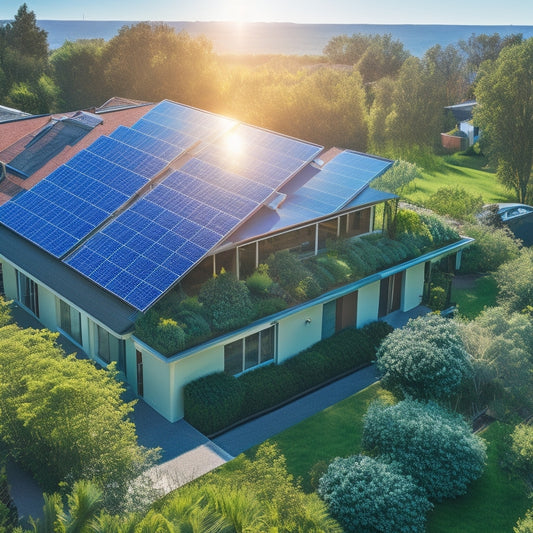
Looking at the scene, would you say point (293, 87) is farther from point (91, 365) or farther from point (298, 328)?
point (91, 365)

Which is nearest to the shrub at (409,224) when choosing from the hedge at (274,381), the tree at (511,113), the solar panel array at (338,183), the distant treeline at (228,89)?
the solar panel array at (338,183)

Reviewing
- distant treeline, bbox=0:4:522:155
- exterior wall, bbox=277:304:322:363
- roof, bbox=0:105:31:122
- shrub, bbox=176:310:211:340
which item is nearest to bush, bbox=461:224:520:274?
exterior wall, bbox=277:304:322:363

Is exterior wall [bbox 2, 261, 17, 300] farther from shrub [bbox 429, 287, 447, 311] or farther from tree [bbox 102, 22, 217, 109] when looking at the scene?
tree [bbox 102, 22, 217, 109]

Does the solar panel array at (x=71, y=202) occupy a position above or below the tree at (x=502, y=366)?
above

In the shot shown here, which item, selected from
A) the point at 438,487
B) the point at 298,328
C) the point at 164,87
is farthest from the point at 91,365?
the point at 164,87

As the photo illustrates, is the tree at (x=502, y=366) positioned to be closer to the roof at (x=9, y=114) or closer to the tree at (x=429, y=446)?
the tree at (x=429, y=446)

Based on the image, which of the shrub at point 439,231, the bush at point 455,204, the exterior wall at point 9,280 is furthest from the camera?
the bush at point 455,204

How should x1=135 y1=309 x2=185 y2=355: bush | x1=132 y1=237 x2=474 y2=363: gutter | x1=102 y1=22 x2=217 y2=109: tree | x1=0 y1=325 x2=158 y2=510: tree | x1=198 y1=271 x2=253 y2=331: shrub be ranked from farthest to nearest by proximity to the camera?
x1=102 y1=22 x2=217 y2=109: tree, x1=198 y1=271 x2=253 y2=331: shrub, x1=132 y1=237 x2=474 y2=363: gutter, x1=135 y1=309 x2=185 y2=355: bush, x1=0 y1=325 x2=158 y2=510: tree
